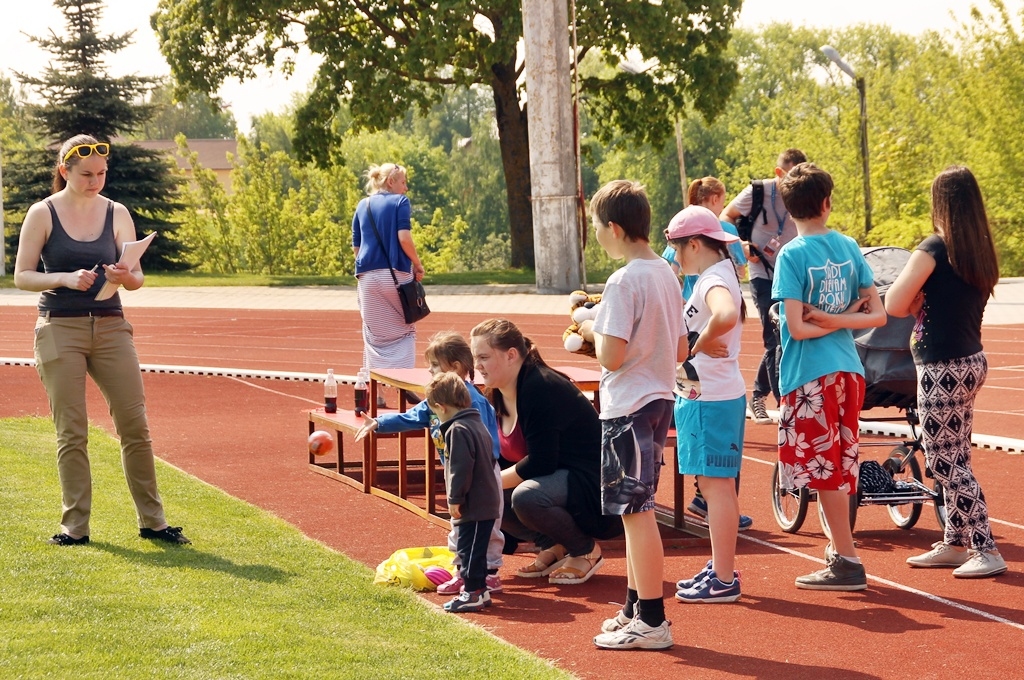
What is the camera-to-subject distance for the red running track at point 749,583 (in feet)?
16.9

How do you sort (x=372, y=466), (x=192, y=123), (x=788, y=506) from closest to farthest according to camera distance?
(x=788, y=506)
(x=372, y=466)
(x=192, y=123)

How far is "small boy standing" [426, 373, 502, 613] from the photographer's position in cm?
607

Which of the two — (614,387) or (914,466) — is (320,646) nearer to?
(614,387)

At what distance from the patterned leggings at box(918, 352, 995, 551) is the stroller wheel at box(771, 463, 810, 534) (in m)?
0.96

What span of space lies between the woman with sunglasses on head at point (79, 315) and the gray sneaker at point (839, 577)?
10.2 feet

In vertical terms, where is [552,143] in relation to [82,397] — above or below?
above

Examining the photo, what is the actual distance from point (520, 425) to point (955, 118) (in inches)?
1780

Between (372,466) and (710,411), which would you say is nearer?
(710,411)

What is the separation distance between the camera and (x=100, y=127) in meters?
45.4

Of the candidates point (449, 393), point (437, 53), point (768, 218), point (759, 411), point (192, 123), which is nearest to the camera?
point (449, 393)

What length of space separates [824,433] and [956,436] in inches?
31.3

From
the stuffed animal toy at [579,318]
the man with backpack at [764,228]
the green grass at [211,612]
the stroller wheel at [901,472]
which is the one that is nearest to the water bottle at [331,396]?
the green grass at [211,612]

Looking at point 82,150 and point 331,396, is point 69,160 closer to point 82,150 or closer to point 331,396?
point 82,150

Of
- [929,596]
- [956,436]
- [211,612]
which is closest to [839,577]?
[929,596]
